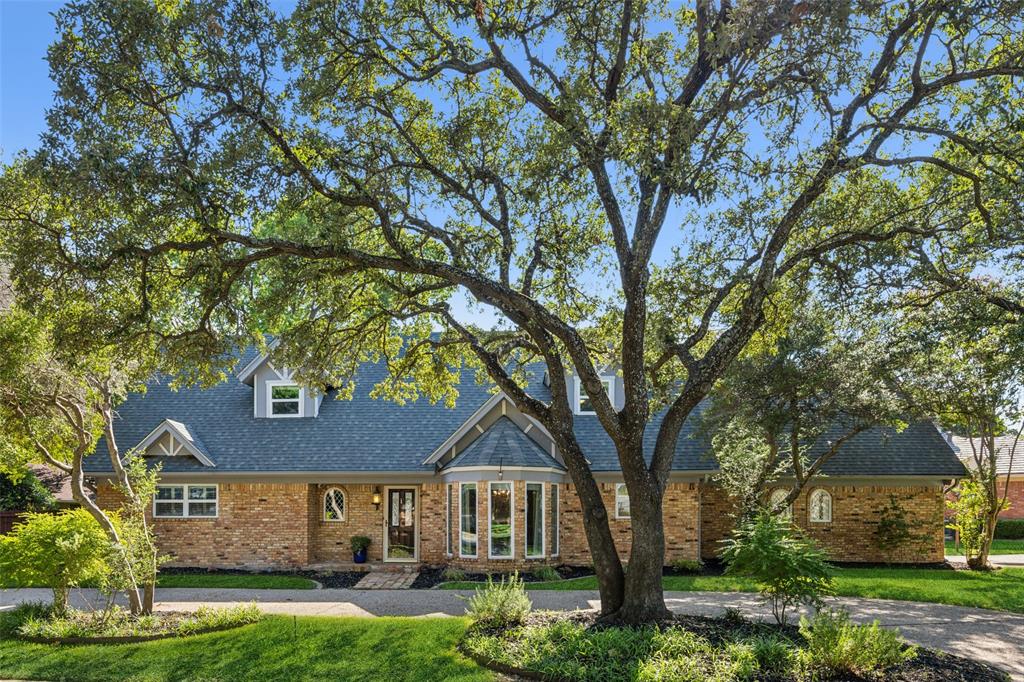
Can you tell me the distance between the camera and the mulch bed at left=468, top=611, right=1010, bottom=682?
348 inches

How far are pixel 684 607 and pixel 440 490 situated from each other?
8.07m

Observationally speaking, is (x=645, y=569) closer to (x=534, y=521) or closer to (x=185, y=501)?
(x=534, y=521)

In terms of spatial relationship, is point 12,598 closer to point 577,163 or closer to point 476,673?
point 476,673

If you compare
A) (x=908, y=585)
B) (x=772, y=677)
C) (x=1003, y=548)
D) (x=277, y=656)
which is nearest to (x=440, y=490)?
(x=277, y=656)

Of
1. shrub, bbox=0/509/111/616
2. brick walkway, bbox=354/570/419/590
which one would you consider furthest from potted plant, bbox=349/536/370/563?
shrub, bbox=0/509/111/616

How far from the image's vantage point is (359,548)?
2005cm

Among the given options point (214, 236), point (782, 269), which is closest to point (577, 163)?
point (782, 269)

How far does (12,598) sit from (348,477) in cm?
756

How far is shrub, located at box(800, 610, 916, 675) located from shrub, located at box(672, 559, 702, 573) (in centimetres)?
938

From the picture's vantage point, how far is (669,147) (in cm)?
951

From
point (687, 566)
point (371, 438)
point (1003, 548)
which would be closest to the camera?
point (687, 566)

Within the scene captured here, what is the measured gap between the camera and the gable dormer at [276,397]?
21594mm

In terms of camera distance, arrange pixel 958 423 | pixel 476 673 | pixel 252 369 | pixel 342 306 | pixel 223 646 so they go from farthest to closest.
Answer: pixel 252 369
pixel 958 423
pixel 342 306
pixel 223 646
pixel 476 673

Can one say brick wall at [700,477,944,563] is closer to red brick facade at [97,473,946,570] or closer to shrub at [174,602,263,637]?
red brick facade at [97,473,946,570]
